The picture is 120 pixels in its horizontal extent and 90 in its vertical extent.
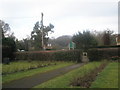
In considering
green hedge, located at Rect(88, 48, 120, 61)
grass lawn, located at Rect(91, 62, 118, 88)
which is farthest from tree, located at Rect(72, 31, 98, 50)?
grass lawn, located at Rect(91, 62, 118, 88)

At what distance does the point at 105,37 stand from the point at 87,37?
23.0ft

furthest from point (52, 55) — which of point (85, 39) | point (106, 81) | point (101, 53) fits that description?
point (106, 81)

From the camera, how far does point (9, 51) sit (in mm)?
35906

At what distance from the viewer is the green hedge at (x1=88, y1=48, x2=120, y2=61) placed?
29.0 m

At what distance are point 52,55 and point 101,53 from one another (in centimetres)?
829

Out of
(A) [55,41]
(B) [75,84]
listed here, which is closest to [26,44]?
(A) [55,41]

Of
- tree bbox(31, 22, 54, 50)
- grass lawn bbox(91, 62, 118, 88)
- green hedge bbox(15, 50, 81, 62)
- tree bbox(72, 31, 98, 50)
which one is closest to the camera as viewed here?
grass lawn bbox(91, 62, 118, 88)

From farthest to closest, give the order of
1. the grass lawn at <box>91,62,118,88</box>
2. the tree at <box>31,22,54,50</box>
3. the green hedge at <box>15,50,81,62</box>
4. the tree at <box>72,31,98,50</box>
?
the tree at <box>31,22,54,50</box>, the tree at <box>72,31,98,50</box>, the green hedge at <box>15,50,81,62</box>, the grass lawn at <box>91,62,118,88</box>

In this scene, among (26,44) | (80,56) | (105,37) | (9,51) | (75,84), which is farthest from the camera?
(26,44)

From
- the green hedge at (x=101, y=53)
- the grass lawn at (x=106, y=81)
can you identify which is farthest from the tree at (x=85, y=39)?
the grass lawn at (x=106, y=81)

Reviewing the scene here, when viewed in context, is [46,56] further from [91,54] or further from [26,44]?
[26,44]

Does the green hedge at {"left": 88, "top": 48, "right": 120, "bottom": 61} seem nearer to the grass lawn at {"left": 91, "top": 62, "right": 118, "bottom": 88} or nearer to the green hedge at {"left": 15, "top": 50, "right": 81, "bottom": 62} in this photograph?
the green hedge at {"left": 15, "top": 50, "right": 81, "bottom": 62}

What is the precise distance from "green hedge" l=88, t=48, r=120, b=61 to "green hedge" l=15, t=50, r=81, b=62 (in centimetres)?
197

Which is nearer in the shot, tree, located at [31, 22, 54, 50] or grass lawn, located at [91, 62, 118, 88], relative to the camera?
grass lawn, located at [91, 62, 118, 88]
